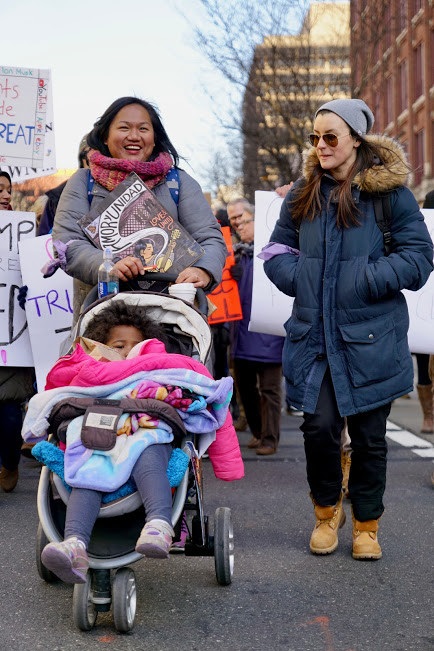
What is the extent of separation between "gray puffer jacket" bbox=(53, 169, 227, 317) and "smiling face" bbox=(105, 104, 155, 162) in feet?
0.62

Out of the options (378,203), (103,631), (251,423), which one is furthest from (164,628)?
(251,423)

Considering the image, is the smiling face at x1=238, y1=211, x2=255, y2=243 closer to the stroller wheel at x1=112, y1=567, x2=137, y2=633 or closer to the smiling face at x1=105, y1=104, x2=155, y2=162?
the smiling face at x1=105, y1=104, x2=155, y2=162

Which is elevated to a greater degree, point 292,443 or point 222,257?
point 222,257

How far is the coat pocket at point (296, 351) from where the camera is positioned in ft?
17.0

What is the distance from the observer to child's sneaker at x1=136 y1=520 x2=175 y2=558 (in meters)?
3.58

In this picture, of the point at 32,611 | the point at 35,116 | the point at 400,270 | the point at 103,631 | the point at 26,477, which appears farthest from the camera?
the point at 35,116

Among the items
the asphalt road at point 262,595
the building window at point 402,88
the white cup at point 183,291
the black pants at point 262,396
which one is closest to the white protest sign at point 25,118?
the black pants at point 262,396

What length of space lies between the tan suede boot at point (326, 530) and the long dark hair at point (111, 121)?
6.23ft

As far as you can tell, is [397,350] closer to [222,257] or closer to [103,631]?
[222,257]

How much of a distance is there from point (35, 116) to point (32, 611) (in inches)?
221

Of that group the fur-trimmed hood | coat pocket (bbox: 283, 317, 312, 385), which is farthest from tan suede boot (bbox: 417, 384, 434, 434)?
the fur-trimmed hood

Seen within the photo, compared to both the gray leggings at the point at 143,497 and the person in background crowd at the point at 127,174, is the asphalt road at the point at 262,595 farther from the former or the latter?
the person in background crowd at the point at 127,174

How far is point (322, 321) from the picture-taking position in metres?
5.18

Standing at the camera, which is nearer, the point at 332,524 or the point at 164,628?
the point at 164,628
